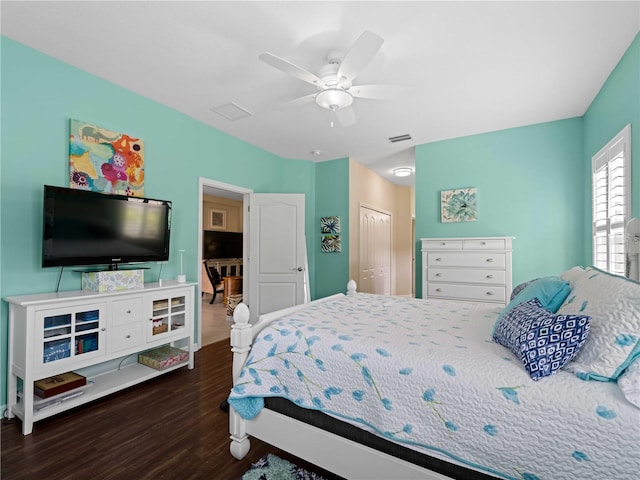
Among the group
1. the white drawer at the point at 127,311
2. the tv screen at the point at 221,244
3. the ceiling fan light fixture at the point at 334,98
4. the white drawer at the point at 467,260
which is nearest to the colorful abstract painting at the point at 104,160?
the white drawer at the point at 127,311

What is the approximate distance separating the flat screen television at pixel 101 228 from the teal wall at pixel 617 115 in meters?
3.77

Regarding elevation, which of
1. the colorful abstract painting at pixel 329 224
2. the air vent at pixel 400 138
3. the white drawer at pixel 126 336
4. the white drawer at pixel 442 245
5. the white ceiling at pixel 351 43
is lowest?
the white drawer at pixel 126 336

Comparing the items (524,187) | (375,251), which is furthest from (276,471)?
(375,251)

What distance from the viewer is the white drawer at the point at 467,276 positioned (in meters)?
3.39

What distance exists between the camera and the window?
2.33m

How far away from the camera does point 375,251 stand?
19.7 ft

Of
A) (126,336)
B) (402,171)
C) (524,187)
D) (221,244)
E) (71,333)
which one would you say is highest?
(402,171)

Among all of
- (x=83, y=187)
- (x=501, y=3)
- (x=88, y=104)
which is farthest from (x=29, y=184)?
(x=501, y=3)

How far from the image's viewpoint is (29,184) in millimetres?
2299

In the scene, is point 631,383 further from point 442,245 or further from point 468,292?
point 442,245

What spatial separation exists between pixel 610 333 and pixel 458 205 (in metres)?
3.14

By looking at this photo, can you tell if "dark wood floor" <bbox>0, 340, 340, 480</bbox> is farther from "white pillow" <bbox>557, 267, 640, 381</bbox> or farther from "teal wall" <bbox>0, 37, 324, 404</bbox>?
"white pillow" <bbox>557, 267, 640, 381</bbox>

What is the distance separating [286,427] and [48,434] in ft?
5.25

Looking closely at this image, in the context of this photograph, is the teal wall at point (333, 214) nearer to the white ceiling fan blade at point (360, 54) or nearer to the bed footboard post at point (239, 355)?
the white ceiling fan blade at point (360, 54)
